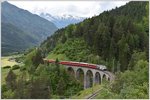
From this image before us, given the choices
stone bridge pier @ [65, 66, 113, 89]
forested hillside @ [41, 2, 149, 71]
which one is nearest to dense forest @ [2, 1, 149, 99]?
forested hillside @ [41, 2, 149, 71]

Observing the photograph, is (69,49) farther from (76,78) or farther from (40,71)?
(40,71)

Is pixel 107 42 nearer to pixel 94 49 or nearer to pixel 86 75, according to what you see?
pixel 94 49

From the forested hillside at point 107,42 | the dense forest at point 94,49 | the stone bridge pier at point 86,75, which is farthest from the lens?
the stone bridge pier at point 86,75

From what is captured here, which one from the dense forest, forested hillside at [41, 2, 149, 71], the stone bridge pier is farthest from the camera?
the stone bridge pier

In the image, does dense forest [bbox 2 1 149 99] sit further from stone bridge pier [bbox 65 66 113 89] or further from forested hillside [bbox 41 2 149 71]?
stone bridge pier [bbox 65 66 113 89]

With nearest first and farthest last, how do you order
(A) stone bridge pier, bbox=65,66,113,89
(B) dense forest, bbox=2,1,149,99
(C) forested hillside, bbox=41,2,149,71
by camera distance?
(B) dense forest, bbox=2,1,149,99
(C) forested hillside, bbox=41,2,149,71
(A) stone bridge pier, bbox=65,66,113,89

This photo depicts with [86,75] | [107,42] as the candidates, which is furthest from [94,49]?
[86,75]

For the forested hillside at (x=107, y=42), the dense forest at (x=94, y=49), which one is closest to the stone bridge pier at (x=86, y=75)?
the dense forest at (x=94, y=49)

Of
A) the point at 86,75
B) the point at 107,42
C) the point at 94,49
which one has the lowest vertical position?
the point at 86,75

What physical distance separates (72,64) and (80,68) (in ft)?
4.99

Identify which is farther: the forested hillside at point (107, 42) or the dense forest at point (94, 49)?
the forested hillside at point (107, 42)

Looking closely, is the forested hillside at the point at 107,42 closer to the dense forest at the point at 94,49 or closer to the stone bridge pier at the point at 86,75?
the dense forest at the point at 94,49

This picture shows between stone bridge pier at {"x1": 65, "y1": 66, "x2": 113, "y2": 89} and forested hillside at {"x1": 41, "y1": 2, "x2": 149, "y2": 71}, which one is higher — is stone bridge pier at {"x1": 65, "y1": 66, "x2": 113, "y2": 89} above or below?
below

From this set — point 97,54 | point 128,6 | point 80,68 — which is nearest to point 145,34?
point 97,54
